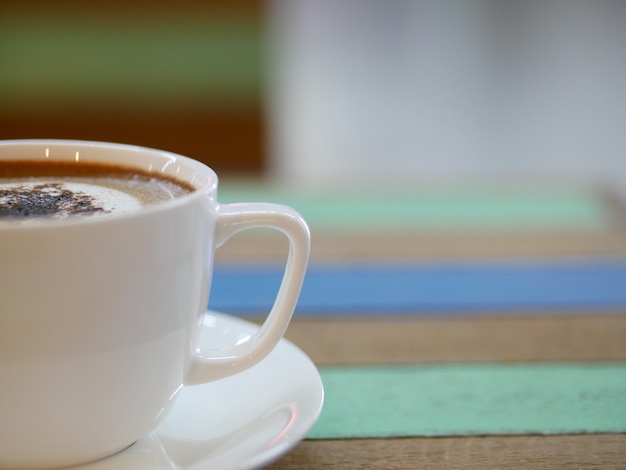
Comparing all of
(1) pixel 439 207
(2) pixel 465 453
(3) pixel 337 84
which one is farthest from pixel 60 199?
(3) pixel 337 84

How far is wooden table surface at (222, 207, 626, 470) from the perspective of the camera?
57 centimetres

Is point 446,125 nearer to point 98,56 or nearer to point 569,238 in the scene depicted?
point 98,56

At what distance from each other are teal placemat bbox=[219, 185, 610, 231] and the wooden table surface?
2.2 inches

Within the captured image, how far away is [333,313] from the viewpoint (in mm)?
850

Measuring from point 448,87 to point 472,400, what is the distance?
12.7ft

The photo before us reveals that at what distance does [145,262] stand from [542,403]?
13.1 inches

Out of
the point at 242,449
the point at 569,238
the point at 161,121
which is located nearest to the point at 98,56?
the point at 161,121

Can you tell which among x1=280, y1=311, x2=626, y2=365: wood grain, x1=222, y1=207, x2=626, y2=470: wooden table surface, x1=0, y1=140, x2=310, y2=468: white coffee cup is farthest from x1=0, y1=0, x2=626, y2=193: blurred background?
x1=0, y1=140, x2=310, y2=468: white coffee cup

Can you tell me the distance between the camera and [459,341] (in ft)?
2.57

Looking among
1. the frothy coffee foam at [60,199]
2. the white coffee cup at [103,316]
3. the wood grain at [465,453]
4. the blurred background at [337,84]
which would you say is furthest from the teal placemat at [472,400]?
the blurred background at [337,84]

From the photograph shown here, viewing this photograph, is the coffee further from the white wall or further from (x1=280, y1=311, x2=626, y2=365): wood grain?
the white wall

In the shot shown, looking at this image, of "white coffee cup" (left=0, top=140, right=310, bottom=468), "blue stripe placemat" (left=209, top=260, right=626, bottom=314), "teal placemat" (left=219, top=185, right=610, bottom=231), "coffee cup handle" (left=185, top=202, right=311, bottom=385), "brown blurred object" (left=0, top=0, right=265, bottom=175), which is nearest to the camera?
"white coffee cup" (left=0, top=140, right=310, bottom=468)

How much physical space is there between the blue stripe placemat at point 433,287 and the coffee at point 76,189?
0.22 meters

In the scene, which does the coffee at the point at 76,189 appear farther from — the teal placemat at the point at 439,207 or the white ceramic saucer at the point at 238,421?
the teal placemat at the point at 439,207
